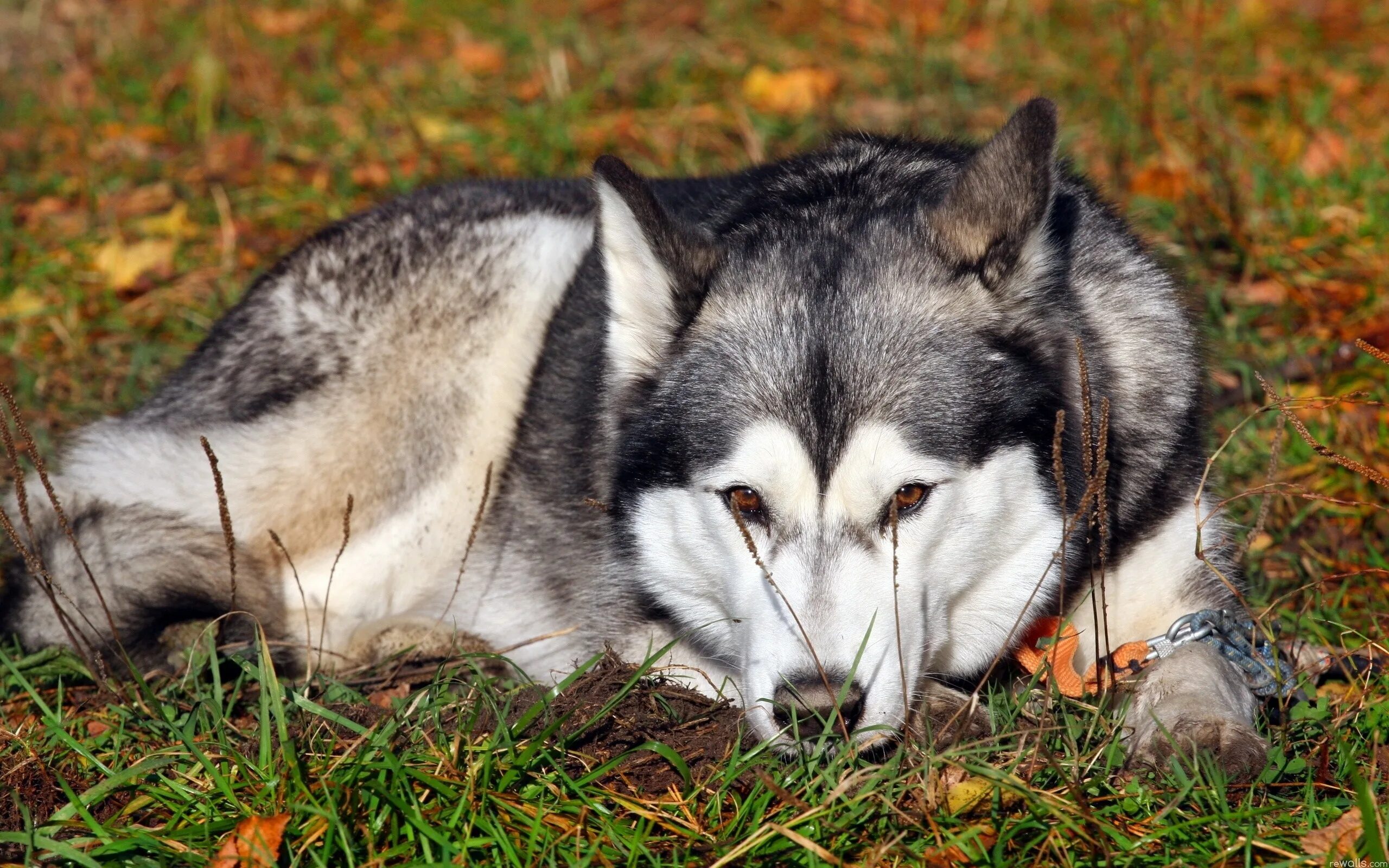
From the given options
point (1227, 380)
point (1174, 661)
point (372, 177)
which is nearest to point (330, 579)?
point (1174, 661)

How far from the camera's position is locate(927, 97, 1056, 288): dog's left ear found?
2795 millimetres

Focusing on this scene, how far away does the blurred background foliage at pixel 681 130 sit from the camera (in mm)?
5176

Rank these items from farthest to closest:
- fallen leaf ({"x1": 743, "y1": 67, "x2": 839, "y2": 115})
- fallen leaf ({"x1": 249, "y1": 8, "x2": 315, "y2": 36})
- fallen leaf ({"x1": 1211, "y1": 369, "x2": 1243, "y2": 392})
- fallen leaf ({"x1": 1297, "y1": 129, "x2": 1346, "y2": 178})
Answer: fallen leaf ({"x1": 249, "y1": 8, "x2": 315, "y2": 36}), fallen leaf ({"x1": 743, "y1": 67, "x2": 839, "y2": 115}), fallen leaf ({"x1": 1297, "y1": 129, "x2": 1346, "y2": 178}), fallen leaf ({"x1": 1211, "y1": 369, "x2": 1243, "y2": 392})

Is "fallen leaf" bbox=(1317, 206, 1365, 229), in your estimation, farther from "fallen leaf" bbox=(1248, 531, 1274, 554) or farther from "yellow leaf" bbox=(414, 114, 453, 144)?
"yellow leaf" bbox=(414, 114, 453, 144)

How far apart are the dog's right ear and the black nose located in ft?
3.31

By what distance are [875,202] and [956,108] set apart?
12.5 ft

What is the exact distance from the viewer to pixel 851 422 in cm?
289

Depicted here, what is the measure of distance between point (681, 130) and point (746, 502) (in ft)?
14.7

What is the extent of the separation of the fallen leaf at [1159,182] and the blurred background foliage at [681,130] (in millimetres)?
17

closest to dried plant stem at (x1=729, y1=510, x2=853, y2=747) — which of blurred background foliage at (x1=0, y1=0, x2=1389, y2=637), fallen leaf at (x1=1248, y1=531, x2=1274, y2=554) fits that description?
blurred background foliage at (x1=0, y1=0, x2=1389, y2=637)

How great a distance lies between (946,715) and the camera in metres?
3.21

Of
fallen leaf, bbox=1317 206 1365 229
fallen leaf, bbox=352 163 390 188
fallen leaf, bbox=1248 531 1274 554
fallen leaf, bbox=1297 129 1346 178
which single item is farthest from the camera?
fallen leaf, bbox=352 163 390 188

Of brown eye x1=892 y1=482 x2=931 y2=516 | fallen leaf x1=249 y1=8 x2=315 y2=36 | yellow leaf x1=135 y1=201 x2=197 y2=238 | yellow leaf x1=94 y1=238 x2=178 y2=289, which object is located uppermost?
fallen leaf x1=249 y1=8 x2=315 y2=36

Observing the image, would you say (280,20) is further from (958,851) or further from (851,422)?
(958,851)
